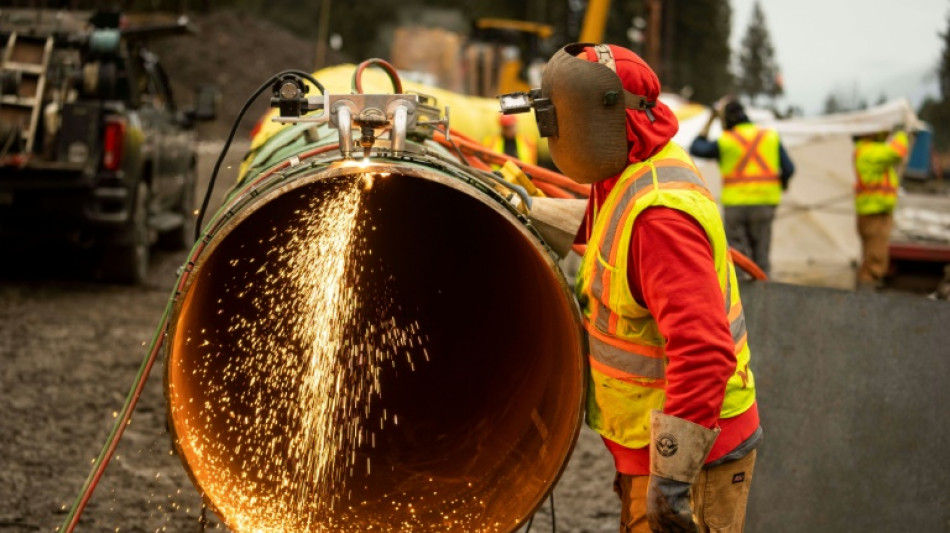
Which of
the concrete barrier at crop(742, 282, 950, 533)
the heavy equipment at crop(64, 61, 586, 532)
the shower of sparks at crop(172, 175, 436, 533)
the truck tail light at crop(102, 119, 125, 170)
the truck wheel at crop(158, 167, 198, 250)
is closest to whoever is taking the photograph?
the heavy equipment at crop(64, 61, 586, 532)

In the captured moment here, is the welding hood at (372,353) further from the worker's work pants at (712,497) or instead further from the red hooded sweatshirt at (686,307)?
the red hooded sweatshirt at (686,307)

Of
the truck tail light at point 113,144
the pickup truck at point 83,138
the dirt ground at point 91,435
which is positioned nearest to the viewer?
the dirt ground at point 91,435

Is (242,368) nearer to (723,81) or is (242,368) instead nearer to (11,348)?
(11,348)

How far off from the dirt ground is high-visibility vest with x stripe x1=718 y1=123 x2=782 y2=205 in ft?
12.1

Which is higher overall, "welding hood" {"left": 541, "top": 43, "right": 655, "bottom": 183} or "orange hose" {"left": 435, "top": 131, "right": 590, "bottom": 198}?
"welding hood" {"left": 541, "top": 43, "right": 655, "bottom": 183}

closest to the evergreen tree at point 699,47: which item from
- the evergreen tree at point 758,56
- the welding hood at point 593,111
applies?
the welding hood at point 593,111

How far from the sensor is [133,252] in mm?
8852

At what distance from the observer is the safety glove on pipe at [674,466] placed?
2.52 meters

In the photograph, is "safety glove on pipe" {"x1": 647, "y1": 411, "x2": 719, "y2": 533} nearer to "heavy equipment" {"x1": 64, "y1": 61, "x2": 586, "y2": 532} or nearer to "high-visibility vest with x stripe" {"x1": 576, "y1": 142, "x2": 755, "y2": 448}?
"high-visibility vest with x stripe" {"x1": 576, "y1": 142, "x2": 755, "y2": 448}

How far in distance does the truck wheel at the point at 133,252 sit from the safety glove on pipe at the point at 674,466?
6.90 meters

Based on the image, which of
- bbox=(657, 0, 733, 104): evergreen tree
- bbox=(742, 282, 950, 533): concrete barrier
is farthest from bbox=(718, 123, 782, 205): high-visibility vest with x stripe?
bbox=(657, 0, 733, 104): evergreen tree

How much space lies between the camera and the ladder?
8.51 meters

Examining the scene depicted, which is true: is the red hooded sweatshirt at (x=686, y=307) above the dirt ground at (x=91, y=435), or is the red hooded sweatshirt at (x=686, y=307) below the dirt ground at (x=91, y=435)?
above

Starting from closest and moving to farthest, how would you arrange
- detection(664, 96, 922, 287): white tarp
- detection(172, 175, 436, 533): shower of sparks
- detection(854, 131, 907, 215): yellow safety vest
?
detection(172, 175, 436, 533): shower of sparks → detection(854, 131, 907, 215): yellow safety vest → detection(664, 96, 922, 287): white tarp
